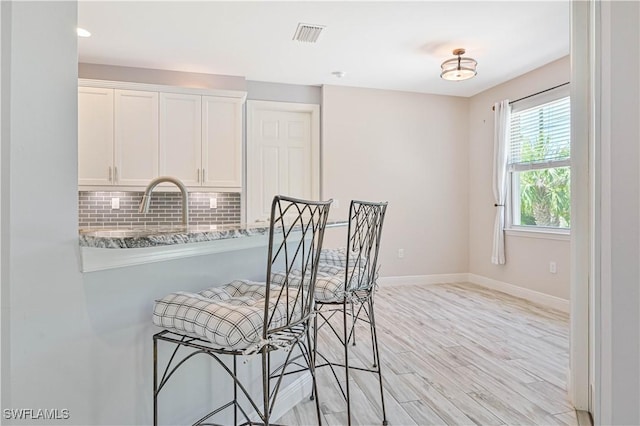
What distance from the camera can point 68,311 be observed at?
1077 mm

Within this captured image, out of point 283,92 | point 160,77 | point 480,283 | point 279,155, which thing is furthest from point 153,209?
point 480,283

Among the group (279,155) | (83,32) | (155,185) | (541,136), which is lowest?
(155,185)

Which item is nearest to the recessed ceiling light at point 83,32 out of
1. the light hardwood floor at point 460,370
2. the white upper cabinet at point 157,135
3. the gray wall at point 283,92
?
the white upper cabinet at point 157,135

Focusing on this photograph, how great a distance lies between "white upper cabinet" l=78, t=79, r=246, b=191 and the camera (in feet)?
12.1

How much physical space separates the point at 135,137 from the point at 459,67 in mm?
3451

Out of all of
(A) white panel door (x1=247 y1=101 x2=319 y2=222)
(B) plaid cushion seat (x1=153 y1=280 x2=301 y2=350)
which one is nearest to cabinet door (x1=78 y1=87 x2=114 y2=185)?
(A) white panel door (x1=247 y1=101 x2=319 y2=222)

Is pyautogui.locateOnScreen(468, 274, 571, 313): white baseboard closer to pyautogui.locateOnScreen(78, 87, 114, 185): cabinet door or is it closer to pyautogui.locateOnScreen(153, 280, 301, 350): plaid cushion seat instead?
pyautogui.locateOnScreen(153, 280, 301, 350): plaid cushion seat

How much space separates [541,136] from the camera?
4082 mm

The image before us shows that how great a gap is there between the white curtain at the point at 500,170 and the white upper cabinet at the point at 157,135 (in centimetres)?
317

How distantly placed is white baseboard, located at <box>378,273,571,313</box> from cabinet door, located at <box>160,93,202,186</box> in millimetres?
2783

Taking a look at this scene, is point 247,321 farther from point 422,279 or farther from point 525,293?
point 422,279

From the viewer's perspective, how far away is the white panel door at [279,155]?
15.1 feet

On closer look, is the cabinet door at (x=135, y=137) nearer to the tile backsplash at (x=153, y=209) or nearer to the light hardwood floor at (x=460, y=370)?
the tile backsplash at (x=153, y=209)

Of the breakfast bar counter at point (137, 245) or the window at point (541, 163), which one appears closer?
the breakfast bar counter at point (137, 245)
